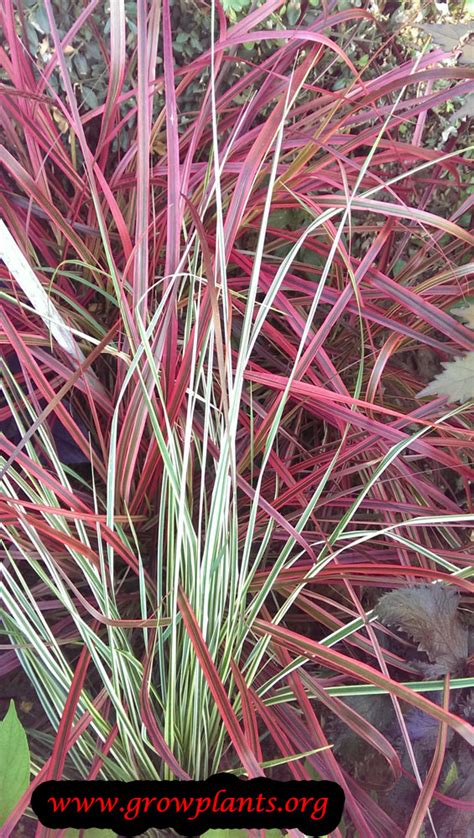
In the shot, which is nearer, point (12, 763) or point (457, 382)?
point (12, 763)

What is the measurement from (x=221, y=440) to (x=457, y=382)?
24cm

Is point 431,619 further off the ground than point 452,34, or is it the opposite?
point 452,34

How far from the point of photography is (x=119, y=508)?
615mm

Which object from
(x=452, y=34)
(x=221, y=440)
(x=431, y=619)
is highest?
(x=452, y=34)

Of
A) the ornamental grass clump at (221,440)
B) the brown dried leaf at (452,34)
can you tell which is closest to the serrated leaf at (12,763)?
the ornamental grass clump at (221,440)

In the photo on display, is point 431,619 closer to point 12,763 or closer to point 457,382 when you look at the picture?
point 457,382

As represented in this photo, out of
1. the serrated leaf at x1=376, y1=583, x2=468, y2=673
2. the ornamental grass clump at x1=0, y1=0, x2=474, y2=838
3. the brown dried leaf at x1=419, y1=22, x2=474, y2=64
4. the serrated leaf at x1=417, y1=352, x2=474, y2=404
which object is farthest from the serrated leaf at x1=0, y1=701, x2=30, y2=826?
the brown dried leaf at x1=419, y1=22, x2=474, y2=64

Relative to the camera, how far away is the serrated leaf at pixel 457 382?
21.9 inches

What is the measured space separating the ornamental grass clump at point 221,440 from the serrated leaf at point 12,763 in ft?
0.05

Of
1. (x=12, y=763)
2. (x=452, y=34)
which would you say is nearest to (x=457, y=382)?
(x=452, y=34)

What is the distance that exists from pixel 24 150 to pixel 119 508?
1.50 feet

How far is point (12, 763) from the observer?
451 mm

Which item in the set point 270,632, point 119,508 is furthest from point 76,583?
point 270,632

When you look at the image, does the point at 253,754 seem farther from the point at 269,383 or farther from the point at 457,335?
the point at 457,335
